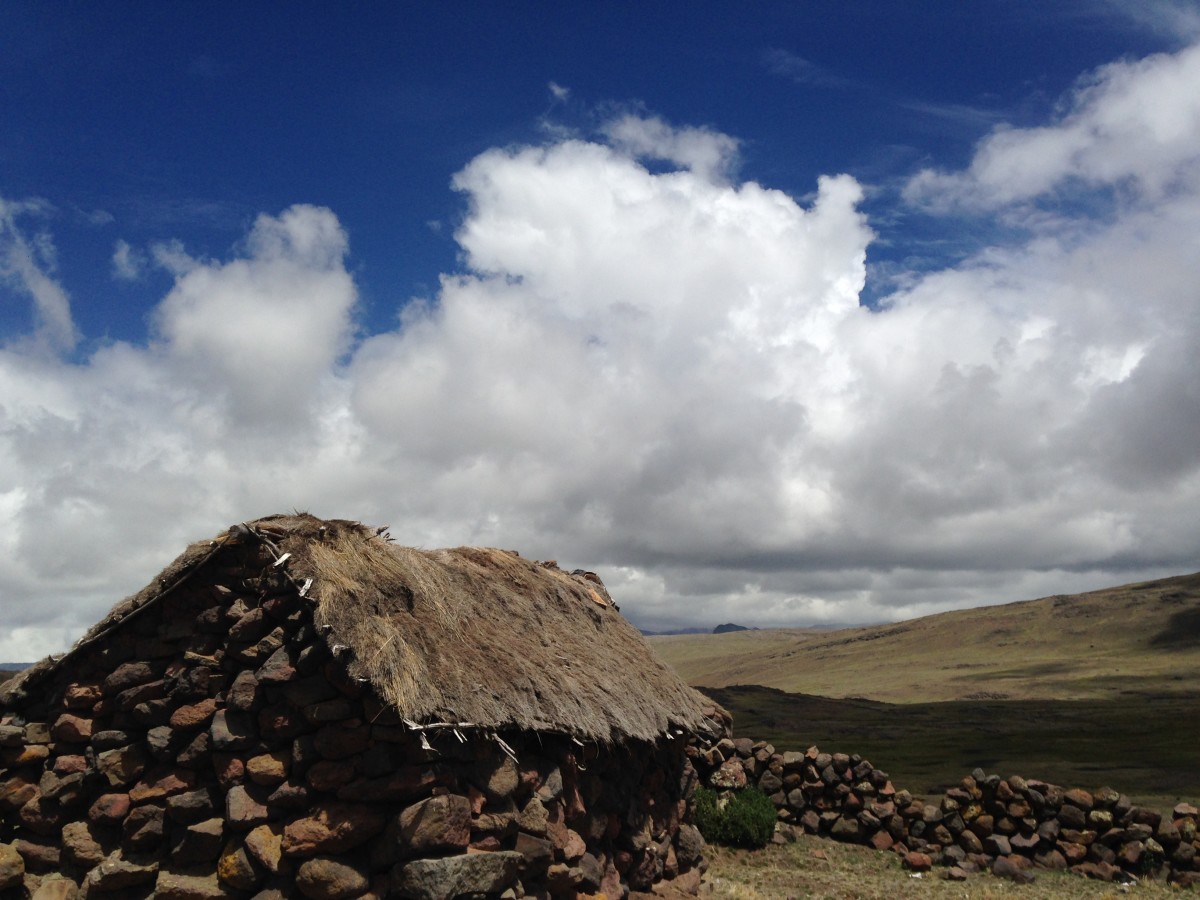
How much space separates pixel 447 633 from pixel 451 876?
108 inches

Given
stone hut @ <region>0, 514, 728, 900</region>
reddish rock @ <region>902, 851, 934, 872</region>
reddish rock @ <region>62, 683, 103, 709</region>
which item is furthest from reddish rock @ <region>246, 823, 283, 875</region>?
reddish rock @ <region>902, 851, 934, 872</region>

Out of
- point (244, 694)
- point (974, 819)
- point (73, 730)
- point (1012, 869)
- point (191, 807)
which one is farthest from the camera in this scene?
point (974, 819)

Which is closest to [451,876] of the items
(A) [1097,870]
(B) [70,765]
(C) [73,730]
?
(B) [70,765]

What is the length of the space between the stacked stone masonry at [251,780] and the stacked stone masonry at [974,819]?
9788 mm

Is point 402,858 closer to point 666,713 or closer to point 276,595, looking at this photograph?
point 276,595

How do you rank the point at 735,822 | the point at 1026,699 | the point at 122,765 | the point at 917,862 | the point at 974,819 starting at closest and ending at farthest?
the point at 122,765 → the point at 735,822 → the point at 917,862 → the point at 974,819 → the point at 1026,699

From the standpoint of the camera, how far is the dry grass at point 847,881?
1491 centimetres

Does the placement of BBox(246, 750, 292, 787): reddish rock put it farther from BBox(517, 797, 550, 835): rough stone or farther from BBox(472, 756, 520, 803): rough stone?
BBox(517, 797, 550, 835): rough stone

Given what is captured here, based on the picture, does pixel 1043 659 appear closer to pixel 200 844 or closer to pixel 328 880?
pixel 328 880

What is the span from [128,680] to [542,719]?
447 centimetres

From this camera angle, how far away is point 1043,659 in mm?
154250

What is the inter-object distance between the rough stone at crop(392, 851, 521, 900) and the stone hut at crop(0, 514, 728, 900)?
19 millimetres

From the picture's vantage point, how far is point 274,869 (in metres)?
8.74

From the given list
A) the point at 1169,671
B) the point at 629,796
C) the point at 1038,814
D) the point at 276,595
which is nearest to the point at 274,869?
the point at 276,595
